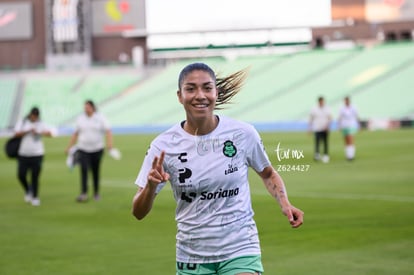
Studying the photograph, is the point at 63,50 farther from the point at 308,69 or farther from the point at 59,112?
the point at 308,69

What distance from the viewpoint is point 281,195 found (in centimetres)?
665

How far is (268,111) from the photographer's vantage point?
2581 inches

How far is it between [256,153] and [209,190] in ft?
1.57

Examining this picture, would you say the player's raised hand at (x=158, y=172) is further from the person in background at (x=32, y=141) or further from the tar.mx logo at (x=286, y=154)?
the person in background at (x=32, y=141)

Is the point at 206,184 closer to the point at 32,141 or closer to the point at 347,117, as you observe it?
the point at 32,141

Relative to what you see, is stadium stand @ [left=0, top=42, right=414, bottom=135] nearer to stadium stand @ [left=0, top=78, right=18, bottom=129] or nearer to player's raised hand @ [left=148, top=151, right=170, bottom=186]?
stadium stand @ [left=0, top=78, right=18, bottom=129]

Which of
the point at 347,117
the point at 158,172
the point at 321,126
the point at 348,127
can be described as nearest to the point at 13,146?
the point at 321,126

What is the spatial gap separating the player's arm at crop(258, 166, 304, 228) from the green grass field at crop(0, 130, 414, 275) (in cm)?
73

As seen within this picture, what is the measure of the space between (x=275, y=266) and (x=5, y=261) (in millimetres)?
3647

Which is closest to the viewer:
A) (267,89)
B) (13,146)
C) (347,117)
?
(13,146)

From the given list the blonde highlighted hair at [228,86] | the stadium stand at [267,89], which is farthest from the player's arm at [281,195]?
the stadium stand at [267,89]

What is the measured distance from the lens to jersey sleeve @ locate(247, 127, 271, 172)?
6590 mm

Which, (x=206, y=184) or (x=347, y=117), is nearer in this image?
(x=206, y=184)

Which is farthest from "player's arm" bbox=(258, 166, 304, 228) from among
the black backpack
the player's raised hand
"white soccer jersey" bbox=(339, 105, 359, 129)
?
"white soccer jersey" bbox=(339, 105, 359, 129)
